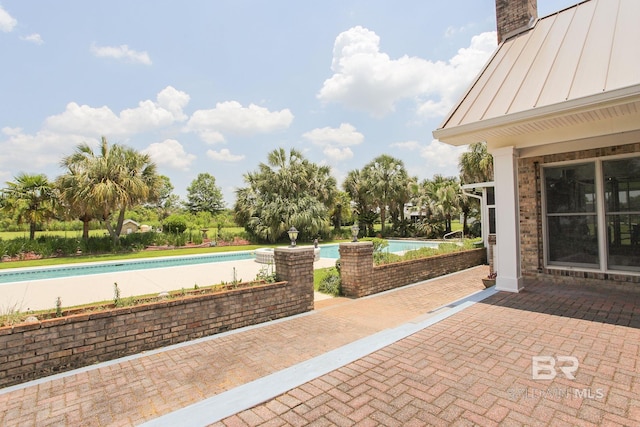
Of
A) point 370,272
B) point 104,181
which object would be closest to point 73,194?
point 104,181

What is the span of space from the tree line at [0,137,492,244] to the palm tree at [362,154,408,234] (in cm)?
9

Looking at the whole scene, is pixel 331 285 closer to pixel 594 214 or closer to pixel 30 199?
pixel 594 214

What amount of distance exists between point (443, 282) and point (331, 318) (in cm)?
430

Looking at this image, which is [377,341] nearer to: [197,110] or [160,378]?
[160,378]

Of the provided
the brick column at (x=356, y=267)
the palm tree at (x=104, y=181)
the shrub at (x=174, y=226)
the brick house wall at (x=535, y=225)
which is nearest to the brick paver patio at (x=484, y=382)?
the brick house wall at (x=535, y=225)

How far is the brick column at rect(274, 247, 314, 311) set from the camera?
18.5 ft

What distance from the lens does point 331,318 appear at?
540 centimetres

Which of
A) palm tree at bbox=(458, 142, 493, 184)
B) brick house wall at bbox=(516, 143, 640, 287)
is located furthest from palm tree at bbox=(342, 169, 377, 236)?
brick house wall at bbox=(516, 143, 640, 287)

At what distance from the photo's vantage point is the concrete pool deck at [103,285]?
7934 millimetres

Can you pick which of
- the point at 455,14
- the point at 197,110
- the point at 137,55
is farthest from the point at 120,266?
the point at 455,14

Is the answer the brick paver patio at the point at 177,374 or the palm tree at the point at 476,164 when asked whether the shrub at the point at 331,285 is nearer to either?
the brick paver patio at the point at 177,374

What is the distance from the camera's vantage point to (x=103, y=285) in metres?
9.87

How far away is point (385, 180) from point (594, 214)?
20.9 m

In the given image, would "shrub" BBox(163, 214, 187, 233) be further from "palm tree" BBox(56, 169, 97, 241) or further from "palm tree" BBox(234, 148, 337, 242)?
"palm tree" BBox(56, 169, 97, 241)
